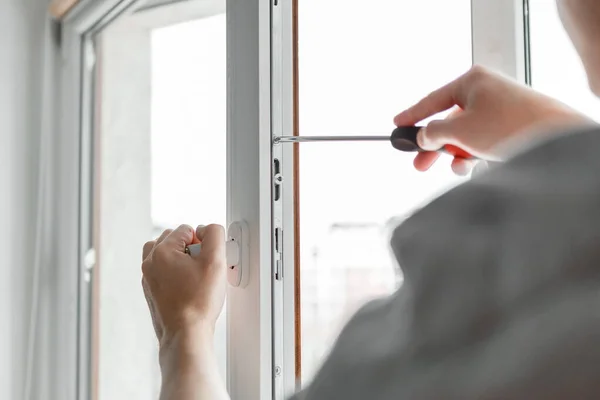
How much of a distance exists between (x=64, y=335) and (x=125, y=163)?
320 mm

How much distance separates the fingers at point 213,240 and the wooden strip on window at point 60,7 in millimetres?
639

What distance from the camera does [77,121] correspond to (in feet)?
4.24

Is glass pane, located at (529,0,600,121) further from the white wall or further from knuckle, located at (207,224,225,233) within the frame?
the white wall

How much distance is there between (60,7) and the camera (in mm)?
1242

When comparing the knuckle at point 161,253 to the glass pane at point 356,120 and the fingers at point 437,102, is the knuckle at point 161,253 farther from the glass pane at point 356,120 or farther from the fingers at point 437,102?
the fingers at point 437,102

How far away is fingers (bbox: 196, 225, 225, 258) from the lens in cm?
76

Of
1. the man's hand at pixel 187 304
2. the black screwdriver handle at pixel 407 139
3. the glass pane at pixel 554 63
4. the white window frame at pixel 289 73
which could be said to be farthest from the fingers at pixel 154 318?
the glass pane at pixel 554 63

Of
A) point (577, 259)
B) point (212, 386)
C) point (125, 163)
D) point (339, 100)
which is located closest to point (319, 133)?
point (339, 100)

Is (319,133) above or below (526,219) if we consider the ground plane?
above

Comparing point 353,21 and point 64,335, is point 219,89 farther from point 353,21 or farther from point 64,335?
point 64,335

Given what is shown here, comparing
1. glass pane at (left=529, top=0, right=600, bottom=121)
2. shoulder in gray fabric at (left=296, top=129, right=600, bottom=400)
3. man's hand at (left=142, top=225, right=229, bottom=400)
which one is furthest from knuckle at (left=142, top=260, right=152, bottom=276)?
shoulder in gray fabric at (left=296, top=129, right=600, bottom=400)

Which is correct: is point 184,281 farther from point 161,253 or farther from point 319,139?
point 319,139

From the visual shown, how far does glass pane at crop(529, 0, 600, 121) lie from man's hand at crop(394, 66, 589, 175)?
19 cm

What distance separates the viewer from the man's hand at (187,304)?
0.65 m
